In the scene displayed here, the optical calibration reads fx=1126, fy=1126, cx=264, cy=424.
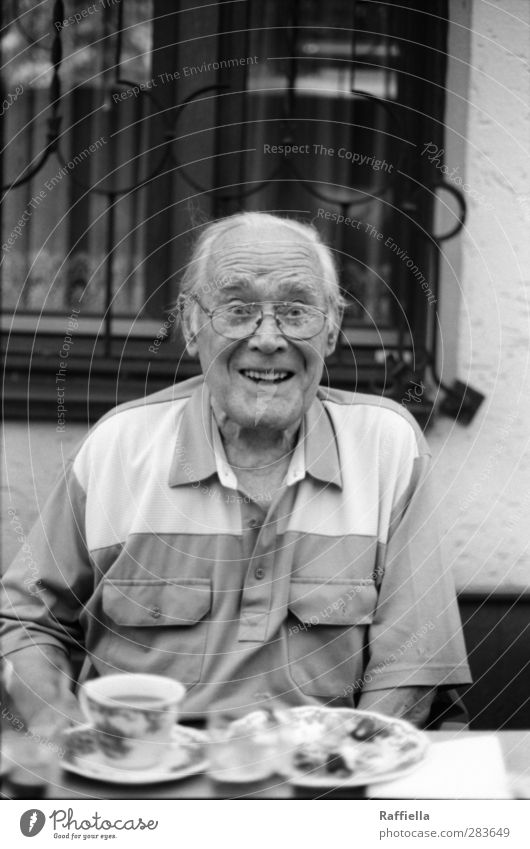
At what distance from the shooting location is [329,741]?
1161 mm

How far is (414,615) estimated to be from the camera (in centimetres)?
130

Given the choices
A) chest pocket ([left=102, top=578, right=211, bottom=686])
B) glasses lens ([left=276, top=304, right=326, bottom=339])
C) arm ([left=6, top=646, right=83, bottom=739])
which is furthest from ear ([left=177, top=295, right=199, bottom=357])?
arm ([left=6, top=646, right=83, bottom=739])

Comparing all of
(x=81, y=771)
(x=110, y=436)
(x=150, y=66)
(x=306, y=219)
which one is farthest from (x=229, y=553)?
(x=150, y=66)

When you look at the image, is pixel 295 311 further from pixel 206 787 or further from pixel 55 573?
pixel 206 787

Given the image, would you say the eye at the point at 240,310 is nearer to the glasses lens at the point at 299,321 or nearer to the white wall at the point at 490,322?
the glasses lens at the point at 299,321

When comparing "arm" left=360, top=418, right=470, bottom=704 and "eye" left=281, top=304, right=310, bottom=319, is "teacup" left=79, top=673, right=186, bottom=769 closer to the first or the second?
"arm" left=360, top=418, right=470, bottom=704

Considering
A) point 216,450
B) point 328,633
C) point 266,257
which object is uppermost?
point 266,257

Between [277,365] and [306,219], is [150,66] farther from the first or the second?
[277,365]

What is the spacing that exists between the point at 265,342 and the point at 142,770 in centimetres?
49

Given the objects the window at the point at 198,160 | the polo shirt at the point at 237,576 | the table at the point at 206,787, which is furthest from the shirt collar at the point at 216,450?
the table at the point at 206,787

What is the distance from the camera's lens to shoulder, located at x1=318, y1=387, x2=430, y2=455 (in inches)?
53.9

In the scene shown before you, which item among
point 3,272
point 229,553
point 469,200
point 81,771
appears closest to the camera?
point 81,771

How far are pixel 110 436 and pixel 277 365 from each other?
22 centimetres

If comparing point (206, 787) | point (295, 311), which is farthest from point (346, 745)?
point (295, 311)
